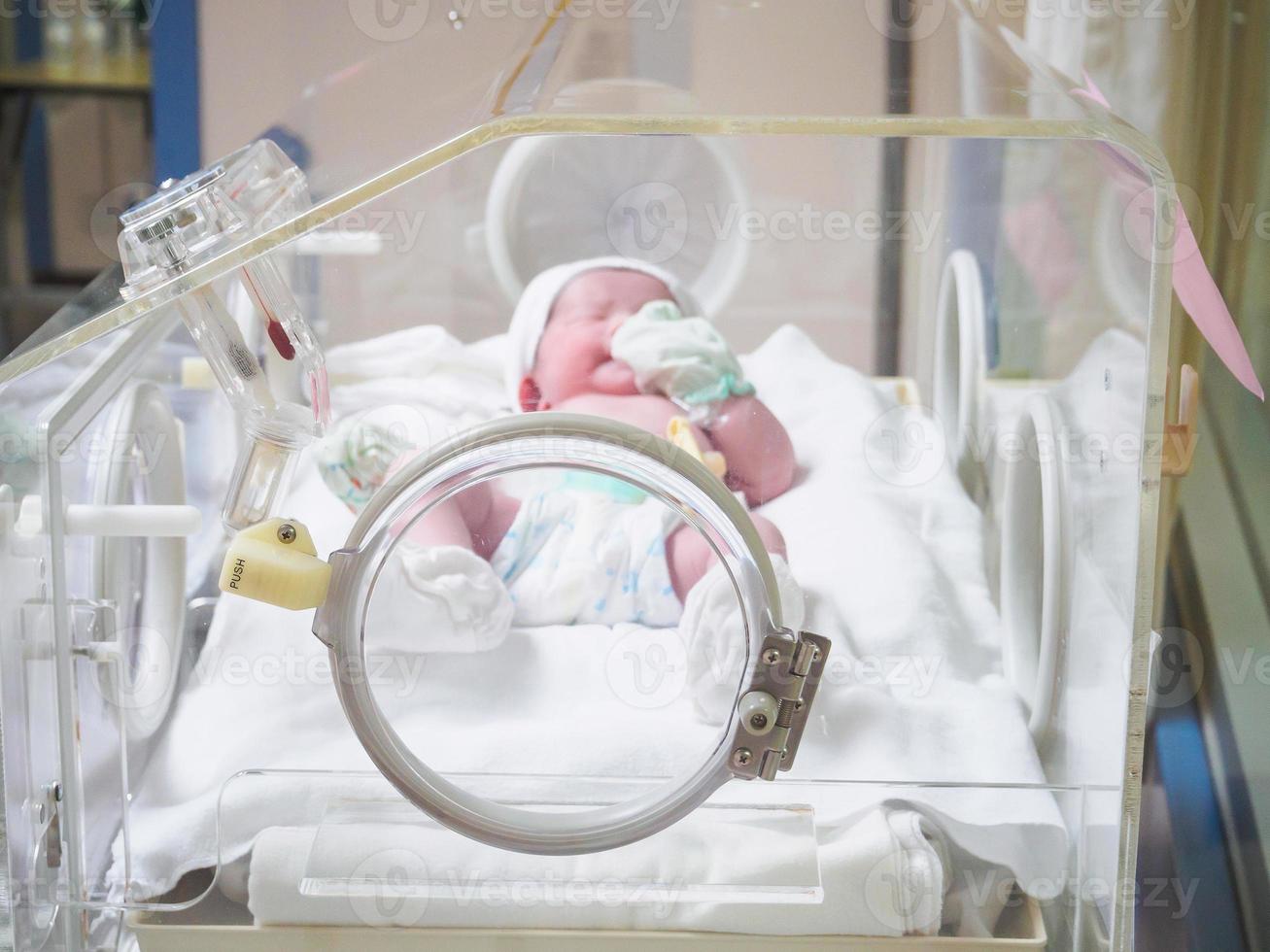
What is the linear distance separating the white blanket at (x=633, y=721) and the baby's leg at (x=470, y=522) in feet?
0.23

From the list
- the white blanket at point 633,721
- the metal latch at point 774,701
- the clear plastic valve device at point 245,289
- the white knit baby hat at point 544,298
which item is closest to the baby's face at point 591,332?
the white knit baby hat at point 544,298

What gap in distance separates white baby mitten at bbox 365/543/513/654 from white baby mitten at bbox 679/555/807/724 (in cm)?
15

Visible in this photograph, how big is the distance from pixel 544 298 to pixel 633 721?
1.92ft

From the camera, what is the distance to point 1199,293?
881 mm

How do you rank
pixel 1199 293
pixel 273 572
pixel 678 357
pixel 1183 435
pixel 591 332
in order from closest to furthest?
pixel 273 572 → pixel 1199 293 → pixel 1183 435 → pixel 678 357 → pixel 591 332

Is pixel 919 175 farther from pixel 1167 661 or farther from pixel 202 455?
pixel 1167 661

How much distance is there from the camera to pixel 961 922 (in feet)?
2.88

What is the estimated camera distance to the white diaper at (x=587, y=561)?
0.95 meters

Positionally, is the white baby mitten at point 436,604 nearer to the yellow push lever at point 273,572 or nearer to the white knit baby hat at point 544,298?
the yellow push lever at point 273,572

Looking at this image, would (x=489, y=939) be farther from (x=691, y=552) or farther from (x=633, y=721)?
(x=691, y=552)

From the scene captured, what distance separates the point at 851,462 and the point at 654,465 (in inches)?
14.6

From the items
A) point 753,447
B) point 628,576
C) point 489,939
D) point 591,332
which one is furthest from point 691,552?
point 591,332

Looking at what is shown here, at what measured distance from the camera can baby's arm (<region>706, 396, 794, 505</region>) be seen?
1.00m

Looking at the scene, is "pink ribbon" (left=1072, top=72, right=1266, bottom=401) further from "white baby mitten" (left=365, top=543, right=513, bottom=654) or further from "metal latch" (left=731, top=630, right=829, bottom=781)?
"white baby mitten" (left=365, top=543, right=513, bottom=654)
